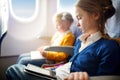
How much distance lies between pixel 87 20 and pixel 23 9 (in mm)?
1219

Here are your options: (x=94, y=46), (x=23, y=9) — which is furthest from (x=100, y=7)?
(x=23, y=9)

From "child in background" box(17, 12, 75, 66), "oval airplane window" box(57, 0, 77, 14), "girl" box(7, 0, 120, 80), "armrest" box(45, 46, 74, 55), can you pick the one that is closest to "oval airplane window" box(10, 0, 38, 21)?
"oval airplane window" box(57, 0, 77, 14)

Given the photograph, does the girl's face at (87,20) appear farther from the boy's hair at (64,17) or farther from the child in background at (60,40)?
the boy's hair at (64,17)

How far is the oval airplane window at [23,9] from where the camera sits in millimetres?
2402

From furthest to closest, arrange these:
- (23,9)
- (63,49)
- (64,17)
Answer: (23,9)
(64,17)
(63,49)

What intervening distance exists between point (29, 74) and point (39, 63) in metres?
0.55

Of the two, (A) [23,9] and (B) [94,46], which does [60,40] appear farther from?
(B) [94,46]

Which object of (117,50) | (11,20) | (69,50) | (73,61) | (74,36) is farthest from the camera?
(11,20)

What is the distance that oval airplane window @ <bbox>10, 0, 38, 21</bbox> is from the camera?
94.6 inches

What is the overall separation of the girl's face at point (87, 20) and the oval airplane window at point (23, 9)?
44.8 inches

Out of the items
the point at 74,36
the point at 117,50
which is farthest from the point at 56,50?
the point at 117,50

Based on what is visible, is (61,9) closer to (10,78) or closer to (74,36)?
(74,36)

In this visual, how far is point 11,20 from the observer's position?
241 cm

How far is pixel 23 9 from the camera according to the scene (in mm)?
2443
